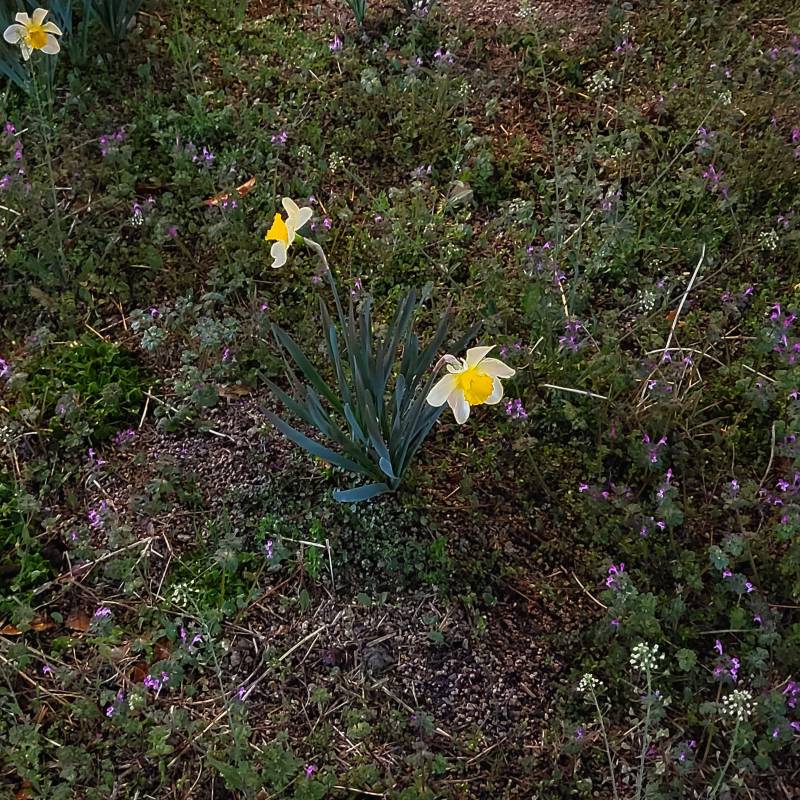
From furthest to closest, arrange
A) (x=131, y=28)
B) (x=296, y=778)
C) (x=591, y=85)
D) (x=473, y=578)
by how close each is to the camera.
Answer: (x=131, y=28) < (x=591, y=85) < (x=473, y=578) < (x=296, y=778)

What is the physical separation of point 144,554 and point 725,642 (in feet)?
4.88

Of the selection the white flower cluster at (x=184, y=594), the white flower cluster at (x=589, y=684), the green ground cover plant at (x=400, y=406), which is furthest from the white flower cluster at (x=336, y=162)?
the white flower cluster at (x=589, y=684)

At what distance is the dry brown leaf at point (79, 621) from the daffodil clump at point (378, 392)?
2.37ft

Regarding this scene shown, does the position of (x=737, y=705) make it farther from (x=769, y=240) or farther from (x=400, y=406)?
(x=769, y=240)

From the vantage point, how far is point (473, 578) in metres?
2.09

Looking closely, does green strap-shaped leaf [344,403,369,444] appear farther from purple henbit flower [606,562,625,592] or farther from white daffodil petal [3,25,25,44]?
white daffodil petal [3,25,25,44]

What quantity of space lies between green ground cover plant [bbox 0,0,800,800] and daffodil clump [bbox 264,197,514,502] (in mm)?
11

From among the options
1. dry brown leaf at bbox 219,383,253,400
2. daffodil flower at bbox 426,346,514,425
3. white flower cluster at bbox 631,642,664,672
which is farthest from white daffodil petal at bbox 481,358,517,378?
dry brown leaf at bbox 219,383,253,400

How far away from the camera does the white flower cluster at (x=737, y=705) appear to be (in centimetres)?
171

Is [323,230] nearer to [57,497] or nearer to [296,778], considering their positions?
[57,497]

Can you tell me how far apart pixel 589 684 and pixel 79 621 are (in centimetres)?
128

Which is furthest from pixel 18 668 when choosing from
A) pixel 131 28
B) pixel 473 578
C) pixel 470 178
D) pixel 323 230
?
pixel 131 28

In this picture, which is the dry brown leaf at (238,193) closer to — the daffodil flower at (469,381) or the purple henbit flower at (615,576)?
the daffodil flower at (469,381)

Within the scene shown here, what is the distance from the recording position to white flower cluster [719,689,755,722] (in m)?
1.71
